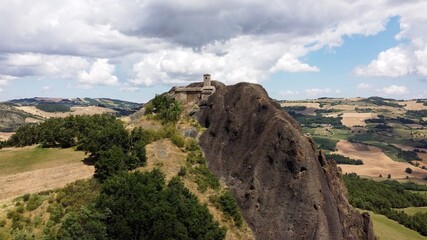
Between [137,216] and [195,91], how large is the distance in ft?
132

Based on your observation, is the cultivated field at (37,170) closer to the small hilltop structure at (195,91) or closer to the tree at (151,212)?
the tree at (151,212)

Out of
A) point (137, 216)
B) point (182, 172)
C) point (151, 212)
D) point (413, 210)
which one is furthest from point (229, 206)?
point (413, 210)

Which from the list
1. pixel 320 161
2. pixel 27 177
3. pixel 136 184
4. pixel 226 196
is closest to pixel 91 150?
pixel 27 177

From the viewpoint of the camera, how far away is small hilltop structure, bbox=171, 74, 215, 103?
259 feet

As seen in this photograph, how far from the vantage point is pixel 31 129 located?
95562 mm

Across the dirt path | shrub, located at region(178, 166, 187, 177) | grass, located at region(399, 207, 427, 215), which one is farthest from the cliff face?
grass, located at region(399, 207, 427, 215)

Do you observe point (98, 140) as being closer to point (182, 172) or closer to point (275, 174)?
point (182, 172)

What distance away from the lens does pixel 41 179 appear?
2472 inches

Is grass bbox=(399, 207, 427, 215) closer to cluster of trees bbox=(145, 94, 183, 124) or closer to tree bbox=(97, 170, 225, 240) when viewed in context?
cluster of trees bbox=(145, 94, 183, 124)

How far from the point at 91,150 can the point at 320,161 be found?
42.5m

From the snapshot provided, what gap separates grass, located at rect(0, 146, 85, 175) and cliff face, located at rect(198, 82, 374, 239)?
96.5ft

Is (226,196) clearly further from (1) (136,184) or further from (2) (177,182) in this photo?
(1) (136,184)

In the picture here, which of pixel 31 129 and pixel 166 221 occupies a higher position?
pixel 31 129

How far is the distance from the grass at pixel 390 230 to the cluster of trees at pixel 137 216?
11012 cm
